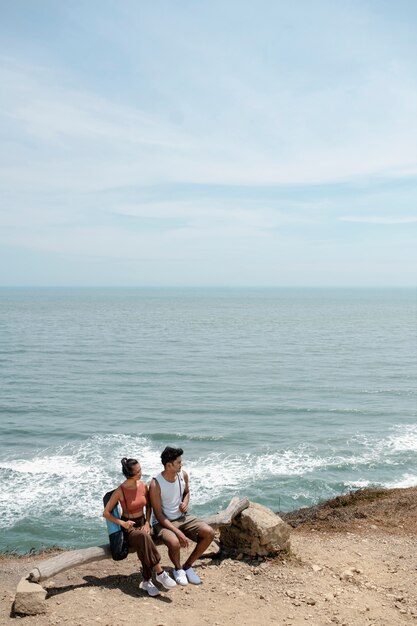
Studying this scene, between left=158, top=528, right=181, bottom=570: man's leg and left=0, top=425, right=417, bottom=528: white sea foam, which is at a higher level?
left=158, top=528, right=181, bottom=570: man's leg

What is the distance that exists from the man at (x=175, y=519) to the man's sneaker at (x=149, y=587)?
493mm

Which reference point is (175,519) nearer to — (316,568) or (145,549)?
(145,549)

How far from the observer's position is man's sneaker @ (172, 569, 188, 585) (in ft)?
30.7

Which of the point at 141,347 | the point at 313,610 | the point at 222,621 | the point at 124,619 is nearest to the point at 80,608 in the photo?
the point at 124,619

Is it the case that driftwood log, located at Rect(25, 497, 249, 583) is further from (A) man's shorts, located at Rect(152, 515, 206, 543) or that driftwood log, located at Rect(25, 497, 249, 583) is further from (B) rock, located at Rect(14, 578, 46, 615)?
(A) man's shorts, located at Rect(152, 515, 206, 543)

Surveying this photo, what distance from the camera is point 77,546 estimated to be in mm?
16641

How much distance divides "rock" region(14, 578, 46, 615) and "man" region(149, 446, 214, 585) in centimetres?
193

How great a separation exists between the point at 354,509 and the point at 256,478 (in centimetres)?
707

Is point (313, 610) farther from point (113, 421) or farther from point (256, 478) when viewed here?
point (113, 421)

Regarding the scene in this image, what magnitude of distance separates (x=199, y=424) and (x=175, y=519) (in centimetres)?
2055

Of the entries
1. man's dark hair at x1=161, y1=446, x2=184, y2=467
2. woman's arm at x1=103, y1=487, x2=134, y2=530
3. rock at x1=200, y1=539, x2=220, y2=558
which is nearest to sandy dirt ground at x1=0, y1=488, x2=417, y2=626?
rock at x1=200, y1=539, x2=220, y2=558

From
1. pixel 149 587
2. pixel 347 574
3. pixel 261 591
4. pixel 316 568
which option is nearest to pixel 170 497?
pixel 149 587

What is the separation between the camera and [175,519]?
31.8ft

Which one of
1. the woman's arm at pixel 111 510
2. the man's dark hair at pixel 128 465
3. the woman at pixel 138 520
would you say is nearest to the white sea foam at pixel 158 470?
the woman at pixel 138 520
